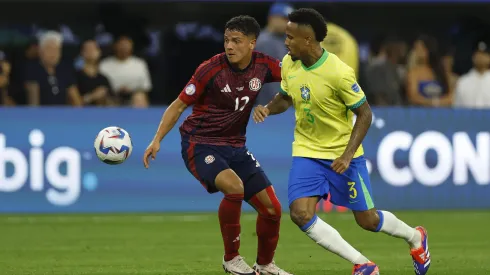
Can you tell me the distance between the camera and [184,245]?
1330 cm

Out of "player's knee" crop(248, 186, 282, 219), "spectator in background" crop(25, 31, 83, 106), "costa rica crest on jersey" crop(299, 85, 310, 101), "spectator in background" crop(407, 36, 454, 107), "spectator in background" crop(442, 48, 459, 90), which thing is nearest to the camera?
"costa rica crest on jersey" crop(299, 85, 310, 101)

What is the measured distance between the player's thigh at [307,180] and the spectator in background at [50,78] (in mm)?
8074

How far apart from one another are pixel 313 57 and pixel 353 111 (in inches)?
21.6

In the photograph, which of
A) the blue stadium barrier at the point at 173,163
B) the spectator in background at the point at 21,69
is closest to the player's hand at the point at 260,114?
the blue stadium barrier at the point at 173,163

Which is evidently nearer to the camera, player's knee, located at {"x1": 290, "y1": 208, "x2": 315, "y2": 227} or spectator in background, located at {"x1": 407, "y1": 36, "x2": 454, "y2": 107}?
player's knee, located at {"x1": 290, "y1": 208, "x2": 315, "y2": 227}

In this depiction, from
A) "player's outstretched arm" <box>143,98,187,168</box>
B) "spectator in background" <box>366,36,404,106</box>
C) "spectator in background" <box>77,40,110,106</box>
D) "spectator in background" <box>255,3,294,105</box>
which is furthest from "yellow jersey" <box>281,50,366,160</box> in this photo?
"spectator in background" <box>366,36,404,106</box>

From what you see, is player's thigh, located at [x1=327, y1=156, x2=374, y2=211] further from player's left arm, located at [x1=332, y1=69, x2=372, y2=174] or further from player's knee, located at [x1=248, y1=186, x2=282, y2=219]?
player's knee, located at [x1=248, y1=186, x2=282, y2=219]

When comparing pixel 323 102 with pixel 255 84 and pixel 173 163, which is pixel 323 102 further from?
pixel 173 163

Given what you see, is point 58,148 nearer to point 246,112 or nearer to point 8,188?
point 8,188

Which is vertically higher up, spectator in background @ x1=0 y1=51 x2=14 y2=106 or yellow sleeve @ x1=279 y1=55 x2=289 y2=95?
yellow sleeve @ x1=279 y1=55 x2=289 y2=95

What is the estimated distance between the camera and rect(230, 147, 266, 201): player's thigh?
10.6m

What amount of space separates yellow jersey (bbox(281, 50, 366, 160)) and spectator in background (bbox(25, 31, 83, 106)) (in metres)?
7.84

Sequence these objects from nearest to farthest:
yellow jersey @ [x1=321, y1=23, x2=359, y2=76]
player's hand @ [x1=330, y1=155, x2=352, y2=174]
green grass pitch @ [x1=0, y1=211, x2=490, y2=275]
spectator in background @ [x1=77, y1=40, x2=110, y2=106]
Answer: player's hand @ [x1=330, y1=155, x2=352, y2=174], green grass pitch @ [x1=0, y1=211, x2=490, y2=275], yellow jersey @ [x1=321, y1=23, x2=359, y2=76], spectator in background @ [x1=77, y1=40, x2=110, y2=106]

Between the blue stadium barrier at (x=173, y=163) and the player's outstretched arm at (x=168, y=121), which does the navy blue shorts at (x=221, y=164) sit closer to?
the player's outstretched arm at (x=168, y=121)
